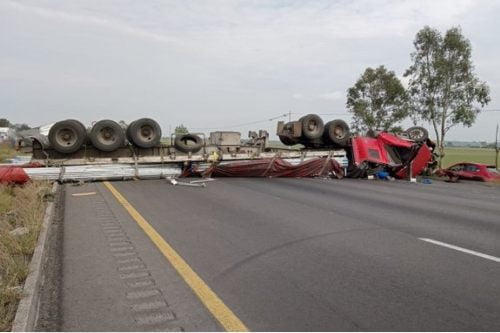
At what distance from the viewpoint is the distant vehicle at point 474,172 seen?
63.1ft

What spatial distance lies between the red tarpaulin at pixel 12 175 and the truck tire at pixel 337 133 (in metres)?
12.0

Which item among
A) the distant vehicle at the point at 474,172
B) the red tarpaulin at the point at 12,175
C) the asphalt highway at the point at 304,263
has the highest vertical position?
the red tarpaulin at the point at 12,175

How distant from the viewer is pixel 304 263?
520 cm

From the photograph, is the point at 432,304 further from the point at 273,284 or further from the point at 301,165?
the point at 301,165

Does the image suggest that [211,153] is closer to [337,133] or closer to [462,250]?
[337,133]

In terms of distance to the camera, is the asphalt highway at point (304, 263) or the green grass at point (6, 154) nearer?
the asphalt highway at point (304, 263)

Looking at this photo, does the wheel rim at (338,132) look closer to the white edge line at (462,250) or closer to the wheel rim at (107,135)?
the wheel rim at (107,135)

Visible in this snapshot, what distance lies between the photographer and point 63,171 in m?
14.3

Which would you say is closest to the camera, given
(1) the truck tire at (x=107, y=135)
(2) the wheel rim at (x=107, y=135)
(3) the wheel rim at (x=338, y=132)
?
(1) the truck tire at (x=107, y=135)

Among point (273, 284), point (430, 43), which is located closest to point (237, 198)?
point (273, 284)

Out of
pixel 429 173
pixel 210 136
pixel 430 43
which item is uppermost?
pixel 430 43

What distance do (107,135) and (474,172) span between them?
1615 cm

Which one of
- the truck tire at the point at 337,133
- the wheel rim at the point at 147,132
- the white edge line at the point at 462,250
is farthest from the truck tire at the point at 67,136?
the white edge line at the point at 462,250

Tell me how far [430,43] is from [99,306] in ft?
83.7
